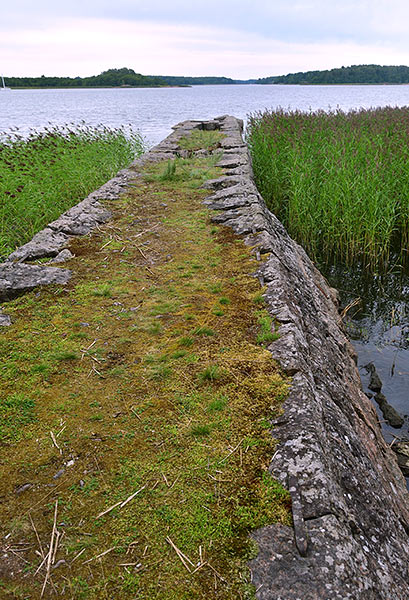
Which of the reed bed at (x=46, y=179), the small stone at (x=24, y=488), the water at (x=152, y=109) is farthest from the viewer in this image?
the water at (x=152, y=109)

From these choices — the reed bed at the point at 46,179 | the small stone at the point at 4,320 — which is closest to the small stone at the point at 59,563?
the small stone at the point at 4,320

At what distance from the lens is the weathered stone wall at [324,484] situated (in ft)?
4.00

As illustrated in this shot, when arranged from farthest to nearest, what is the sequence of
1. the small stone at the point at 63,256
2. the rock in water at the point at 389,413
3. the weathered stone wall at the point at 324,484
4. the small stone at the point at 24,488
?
the rock in water at the point at 389,413
the small stone at the point at 63,256
the small stone at the point at 24,488
the weathered stone wall at the point at 324,484

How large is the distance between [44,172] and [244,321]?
625cm

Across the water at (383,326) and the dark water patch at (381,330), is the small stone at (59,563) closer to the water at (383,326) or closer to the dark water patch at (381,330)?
the dark water patch at (381,330)

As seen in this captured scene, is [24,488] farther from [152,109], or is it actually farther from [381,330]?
[152,109]

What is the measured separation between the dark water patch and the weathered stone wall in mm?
1263

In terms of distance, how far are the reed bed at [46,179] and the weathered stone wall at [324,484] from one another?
347 centimetres

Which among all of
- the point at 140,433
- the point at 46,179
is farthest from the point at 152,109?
the point at 140,433

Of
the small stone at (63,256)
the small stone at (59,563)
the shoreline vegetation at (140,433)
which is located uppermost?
the small stone at (63,256)

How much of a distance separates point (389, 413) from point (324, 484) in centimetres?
282

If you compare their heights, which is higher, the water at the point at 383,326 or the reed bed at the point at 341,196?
the reed bed at the point at 341,196

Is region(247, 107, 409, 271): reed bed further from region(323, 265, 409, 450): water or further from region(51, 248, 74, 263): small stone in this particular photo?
region(51, 248, 74, 263): small stone

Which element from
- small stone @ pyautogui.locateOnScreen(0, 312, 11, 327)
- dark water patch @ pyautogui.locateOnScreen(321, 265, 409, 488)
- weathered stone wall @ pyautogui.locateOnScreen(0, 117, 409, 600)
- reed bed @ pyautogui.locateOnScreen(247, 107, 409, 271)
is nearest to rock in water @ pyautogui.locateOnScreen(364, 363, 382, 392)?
dark water patch @ pyautogui.locateOnScreen(321, 265, 409, 488)
